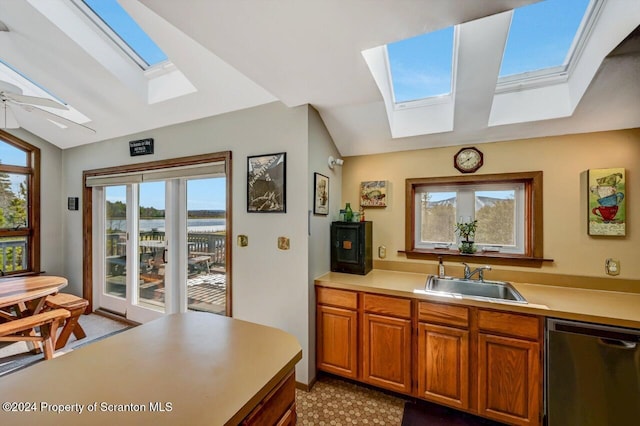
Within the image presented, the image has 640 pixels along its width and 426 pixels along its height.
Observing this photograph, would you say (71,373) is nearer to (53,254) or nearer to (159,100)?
(159,100)

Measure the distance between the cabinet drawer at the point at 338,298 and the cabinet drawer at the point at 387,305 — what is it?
0.10m

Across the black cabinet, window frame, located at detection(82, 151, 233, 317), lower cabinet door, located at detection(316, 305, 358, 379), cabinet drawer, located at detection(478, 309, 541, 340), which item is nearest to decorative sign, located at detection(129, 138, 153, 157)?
window frame, located at detection(82, 151, 233, 317)

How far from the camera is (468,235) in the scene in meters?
2.42

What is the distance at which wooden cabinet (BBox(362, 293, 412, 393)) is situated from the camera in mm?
2023

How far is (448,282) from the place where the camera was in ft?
7.65

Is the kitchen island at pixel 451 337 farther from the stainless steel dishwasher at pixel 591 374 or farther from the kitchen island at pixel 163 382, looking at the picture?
the kitchen island at pixel 163 382

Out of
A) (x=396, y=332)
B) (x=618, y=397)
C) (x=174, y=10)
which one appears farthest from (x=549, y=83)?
(x=174, y=10)

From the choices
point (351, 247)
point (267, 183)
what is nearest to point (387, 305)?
point (351, 247)

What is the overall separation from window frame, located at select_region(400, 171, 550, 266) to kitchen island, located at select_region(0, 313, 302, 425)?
1.80 m

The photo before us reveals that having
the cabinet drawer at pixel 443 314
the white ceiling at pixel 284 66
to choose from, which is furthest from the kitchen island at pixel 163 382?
the white ceiling at pixel 284 66

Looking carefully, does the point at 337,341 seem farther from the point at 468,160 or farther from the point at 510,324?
the point at 468,160

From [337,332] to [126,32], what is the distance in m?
3.19

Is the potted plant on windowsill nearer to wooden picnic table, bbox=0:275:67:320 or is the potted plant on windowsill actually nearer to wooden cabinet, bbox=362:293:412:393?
wooden cabinet, bbox=362:293:412:393

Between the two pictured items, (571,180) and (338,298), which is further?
(338,298)
